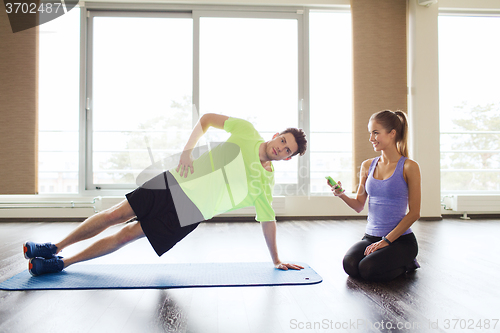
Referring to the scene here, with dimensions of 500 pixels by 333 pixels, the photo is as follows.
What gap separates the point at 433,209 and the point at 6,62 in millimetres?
5533

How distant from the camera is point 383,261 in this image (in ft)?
5.64

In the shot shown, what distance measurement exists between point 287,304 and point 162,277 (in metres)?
0.72

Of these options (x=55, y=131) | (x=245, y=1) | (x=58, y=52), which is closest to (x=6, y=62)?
(x=58, y=52)

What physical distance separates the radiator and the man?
355cm

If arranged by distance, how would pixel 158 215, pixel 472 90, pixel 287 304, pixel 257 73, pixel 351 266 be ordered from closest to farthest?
1. pixel 287 304
2. pixel 158 215
3. pixel 351 266
4. pixel 257 73
5. pixel 472 90

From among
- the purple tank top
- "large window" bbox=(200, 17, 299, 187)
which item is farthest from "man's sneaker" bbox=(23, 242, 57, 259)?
"large window" bbox=(200, 17, 299, 187)

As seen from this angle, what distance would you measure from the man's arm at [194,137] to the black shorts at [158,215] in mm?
95

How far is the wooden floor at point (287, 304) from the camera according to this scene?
1.21 meters

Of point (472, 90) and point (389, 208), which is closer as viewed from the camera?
point (389, 208)

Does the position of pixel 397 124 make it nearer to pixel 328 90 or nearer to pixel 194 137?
pixel 194 137

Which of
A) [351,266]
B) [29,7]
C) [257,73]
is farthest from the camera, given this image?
[257,73]

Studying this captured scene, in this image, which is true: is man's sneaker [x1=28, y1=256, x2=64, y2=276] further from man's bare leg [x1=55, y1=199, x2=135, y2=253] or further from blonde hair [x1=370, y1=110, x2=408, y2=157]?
blonde hair [x1=370, y1=110, x2=408, y2=157]

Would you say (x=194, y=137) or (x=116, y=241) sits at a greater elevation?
(x=194, y=137)

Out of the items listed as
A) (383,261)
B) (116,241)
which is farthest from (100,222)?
(383,261)
